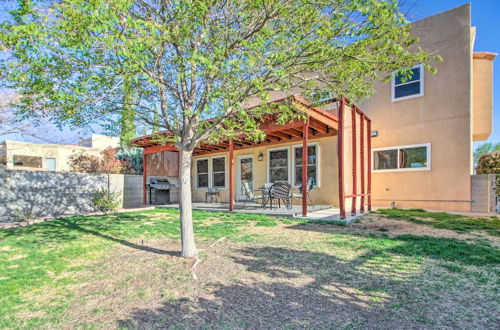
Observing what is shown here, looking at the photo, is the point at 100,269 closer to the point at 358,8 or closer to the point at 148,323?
the point at 148,323

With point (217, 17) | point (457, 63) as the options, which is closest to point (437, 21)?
point (457, 63)

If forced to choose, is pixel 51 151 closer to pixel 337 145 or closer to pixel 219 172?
pixel 219 172

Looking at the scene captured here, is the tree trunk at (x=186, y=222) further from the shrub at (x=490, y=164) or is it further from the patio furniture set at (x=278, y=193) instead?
the shrub at (x=490, y=164)

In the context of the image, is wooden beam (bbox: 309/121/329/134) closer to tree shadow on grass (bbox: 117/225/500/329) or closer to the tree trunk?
tree shadow on grass (bbox: 117/225/500/329)

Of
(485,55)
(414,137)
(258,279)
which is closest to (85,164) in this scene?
(258,279)

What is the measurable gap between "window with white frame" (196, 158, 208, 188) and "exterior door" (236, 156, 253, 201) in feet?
7.77

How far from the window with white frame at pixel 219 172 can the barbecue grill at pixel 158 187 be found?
221cm

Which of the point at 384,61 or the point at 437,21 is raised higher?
the point at 437,21

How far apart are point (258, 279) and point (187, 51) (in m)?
3.15

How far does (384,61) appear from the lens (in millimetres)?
3525

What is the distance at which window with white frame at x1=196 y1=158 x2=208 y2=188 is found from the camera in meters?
13.9

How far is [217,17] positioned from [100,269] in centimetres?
397

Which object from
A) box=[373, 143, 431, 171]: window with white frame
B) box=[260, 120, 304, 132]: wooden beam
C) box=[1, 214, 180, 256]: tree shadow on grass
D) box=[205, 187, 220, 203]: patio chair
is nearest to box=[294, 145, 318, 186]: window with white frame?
box=[260, 120, 304, 132]: wooden beam

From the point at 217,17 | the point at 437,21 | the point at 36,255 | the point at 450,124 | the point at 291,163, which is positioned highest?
the point at 437,21
